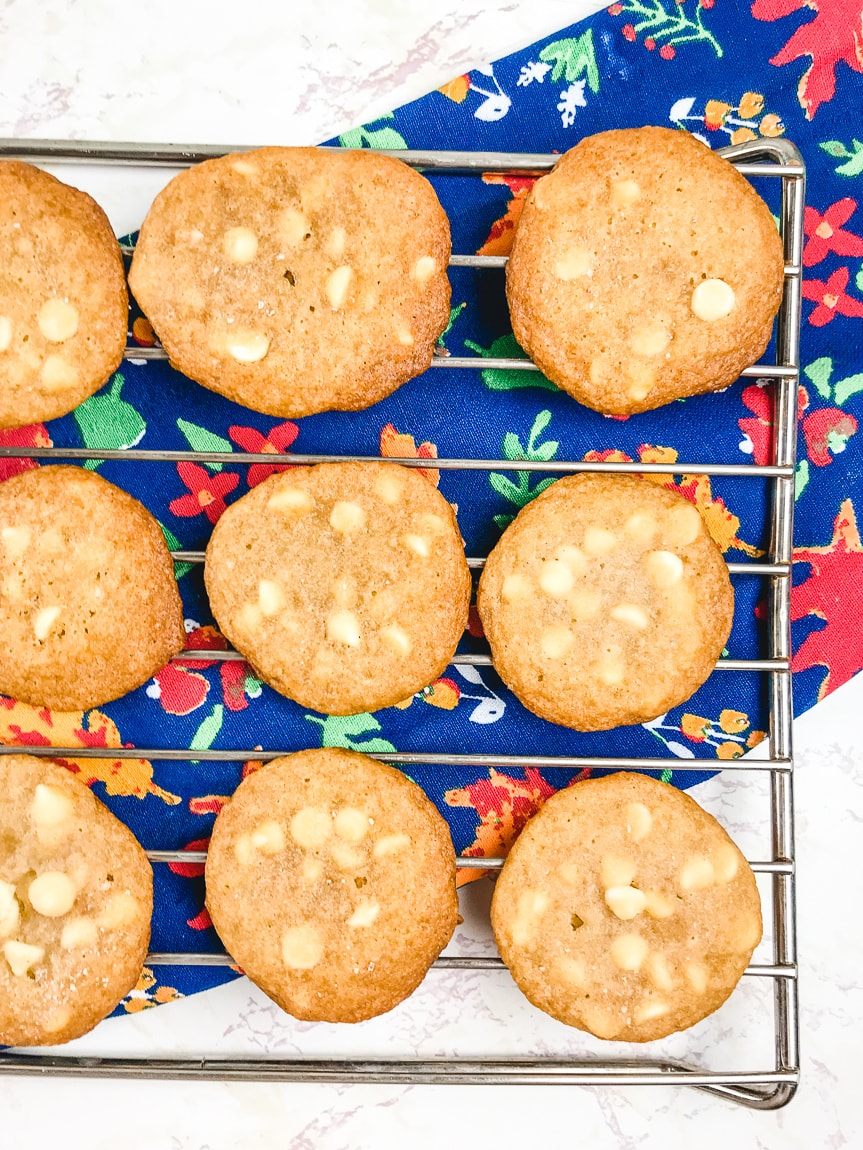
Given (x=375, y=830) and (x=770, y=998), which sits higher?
(x=375, y=830)

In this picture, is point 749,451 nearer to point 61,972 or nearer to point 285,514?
point 285,514

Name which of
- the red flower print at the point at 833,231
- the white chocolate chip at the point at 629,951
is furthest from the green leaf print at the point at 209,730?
the red flower print at the point at 833,231

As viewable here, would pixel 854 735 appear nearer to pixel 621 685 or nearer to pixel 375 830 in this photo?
pixel 621 685

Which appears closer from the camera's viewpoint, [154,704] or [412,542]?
[412,542]

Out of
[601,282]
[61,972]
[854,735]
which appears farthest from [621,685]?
[61,972]

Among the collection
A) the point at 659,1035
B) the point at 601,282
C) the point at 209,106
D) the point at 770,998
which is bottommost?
the point at 770,998

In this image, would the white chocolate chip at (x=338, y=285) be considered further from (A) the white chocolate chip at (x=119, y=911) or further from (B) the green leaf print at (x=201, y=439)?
(A) the white chocolate chip at (x=119, y=911)
